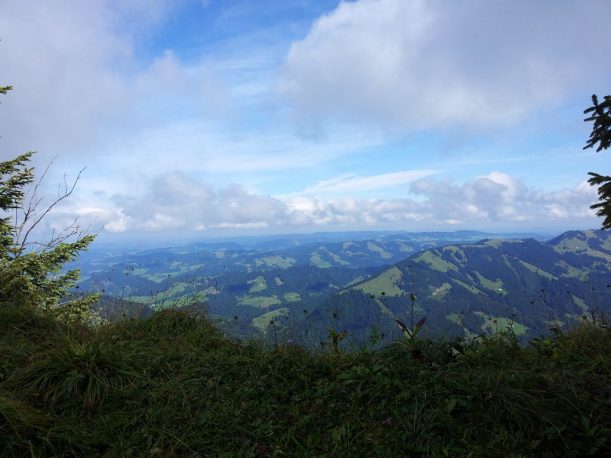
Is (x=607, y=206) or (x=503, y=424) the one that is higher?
(x=607, y=206)

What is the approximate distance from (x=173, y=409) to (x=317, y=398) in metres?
1.78

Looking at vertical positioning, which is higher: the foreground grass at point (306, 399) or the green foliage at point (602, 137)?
the green foliage at point (602, 137)

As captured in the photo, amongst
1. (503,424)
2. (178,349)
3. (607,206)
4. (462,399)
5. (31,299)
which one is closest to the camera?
(503,424)

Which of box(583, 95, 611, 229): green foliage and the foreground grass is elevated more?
box(583, 95, 611, 229): green foliage

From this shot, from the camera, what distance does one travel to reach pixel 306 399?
397cm

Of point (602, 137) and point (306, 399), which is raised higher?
point (602, 137)

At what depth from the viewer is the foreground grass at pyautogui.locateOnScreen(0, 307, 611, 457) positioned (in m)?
3.18

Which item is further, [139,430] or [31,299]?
[31,299]

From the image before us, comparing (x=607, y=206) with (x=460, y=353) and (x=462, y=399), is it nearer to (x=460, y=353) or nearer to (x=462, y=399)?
(x=460, y=353)

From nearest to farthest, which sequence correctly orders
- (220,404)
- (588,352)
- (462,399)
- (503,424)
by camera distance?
1. (503,424)
2. (462,399)
3. (220,404)
4. (588,352)

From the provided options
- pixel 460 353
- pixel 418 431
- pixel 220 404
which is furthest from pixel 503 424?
pixel 220 404

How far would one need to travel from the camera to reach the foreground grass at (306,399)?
3.18m

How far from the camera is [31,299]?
22.1 feet

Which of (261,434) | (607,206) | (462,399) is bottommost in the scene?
(261,434)
